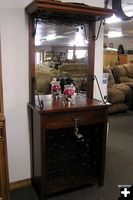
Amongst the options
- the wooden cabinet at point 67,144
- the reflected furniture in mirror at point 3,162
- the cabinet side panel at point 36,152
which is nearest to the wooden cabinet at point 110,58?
the wooden cabinet at point 67,144

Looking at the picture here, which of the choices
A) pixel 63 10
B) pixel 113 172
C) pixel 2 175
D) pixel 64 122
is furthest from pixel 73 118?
pixel 113 172

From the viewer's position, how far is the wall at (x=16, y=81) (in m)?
2.14

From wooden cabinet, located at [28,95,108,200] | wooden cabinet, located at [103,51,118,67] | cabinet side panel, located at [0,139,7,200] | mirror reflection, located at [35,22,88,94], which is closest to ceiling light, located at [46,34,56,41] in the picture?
mirror reflection, located at [35,22,88,94]

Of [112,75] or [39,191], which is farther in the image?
[112,75]

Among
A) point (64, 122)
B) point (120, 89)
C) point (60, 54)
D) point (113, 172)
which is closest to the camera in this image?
point (64, 122)

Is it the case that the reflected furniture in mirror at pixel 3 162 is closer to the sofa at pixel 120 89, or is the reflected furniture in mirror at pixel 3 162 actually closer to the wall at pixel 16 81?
the wall at pixel 16 81

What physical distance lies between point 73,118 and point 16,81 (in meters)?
0.65

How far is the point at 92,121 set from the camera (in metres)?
2.26

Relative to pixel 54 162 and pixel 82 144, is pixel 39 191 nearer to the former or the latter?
pixel 54 162

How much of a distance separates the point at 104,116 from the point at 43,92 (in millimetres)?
678

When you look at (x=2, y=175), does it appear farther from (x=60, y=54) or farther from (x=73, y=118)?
(x=60, y=54)

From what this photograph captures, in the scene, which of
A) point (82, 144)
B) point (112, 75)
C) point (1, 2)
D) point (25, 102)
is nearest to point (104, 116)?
point (82, 144)

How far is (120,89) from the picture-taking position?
5402 millimetres

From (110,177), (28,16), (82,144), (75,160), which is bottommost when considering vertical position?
(110,177)
